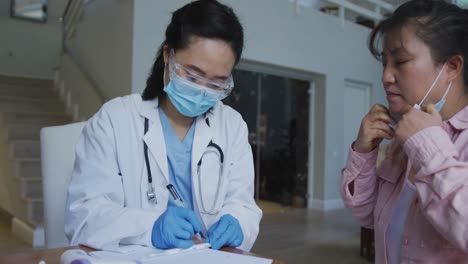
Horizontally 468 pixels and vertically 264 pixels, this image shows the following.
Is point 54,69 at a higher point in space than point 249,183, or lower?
lower

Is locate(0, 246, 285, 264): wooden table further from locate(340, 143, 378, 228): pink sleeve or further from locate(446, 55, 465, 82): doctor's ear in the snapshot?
locate(446, 55, 465, 82): doctor's ear

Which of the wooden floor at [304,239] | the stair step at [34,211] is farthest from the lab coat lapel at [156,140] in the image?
the stair step at [34,211]

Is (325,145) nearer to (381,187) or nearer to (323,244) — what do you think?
(323,244)

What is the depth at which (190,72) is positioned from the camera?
1.25 m

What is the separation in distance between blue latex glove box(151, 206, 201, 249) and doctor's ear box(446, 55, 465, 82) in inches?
27.1

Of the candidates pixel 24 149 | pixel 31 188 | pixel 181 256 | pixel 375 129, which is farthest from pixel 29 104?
pixel 375 129

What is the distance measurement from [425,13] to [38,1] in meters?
6.57

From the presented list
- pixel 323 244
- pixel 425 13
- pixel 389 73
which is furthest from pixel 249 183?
pixel 323 244

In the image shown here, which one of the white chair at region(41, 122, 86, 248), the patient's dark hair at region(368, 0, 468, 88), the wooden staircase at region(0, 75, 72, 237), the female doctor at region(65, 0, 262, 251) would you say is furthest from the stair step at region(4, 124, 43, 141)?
the patient's dark hair at region(368, 0, 468, 88)

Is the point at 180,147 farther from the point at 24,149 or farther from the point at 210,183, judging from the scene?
the point at 24,149

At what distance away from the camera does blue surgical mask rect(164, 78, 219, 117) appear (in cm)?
126

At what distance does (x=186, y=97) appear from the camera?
127cm

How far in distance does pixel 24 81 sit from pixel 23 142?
6.92ft

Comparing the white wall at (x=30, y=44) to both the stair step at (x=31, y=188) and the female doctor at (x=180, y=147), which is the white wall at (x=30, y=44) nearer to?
the stair step at (x=31, y=188)
